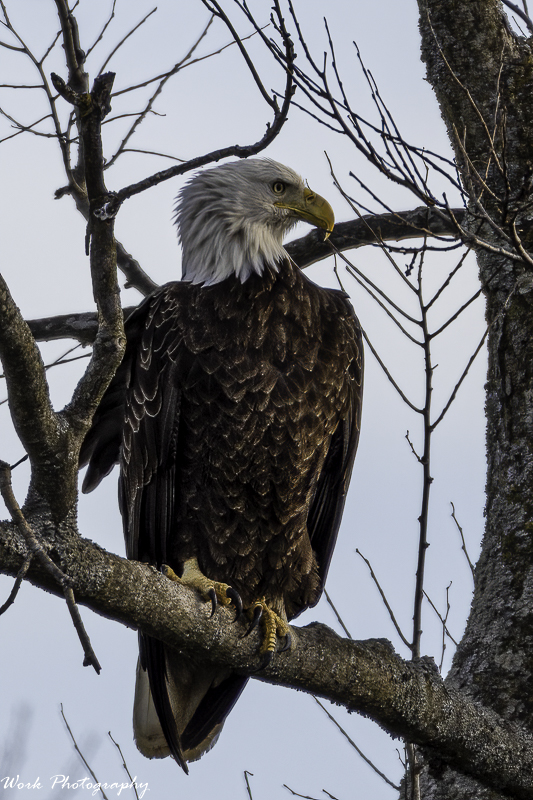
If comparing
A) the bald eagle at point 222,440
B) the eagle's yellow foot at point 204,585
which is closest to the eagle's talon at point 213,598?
the eagle's yellow foot at point 204,585

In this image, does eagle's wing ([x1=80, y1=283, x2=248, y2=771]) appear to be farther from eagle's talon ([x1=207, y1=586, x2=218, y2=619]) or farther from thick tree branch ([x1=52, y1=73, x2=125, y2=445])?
thick tree branch ([x1=52, y1=73, x2=125, y2=445])

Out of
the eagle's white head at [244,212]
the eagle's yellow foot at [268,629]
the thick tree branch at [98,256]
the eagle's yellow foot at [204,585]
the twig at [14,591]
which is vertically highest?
the eagle's white head at [244,212]

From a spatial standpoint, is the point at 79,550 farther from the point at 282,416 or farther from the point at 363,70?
the point at 363,70

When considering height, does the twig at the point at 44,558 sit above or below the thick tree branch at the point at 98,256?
below

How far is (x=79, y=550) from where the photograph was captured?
1970mm

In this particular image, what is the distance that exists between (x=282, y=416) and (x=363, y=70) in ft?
4.22

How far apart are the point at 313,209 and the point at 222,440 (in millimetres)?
1284

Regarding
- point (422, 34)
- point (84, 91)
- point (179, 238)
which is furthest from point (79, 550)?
point (422, 34)

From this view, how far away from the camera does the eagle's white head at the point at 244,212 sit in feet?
12.3

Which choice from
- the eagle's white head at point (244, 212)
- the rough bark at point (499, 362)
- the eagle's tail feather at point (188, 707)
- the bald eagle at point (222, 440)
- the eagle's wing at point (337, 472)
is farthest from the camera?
the eagle's white head at point (244, 212)

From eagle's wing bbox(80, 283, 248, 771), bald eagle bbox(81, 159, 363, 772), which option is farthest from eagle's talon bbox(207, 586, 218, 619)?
eagle's wing bbox(80, 283, 248, 771)

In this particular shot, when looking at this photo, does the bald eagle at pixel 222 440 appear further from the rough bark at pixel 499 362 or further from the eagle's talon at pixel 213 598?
the rough bark at pixel 499 362

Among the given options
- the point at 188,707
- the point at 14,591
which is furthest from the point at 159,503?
the point at 14,591

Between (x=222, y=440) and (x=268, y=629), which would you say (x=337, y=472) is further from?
(x=268, y=629)
